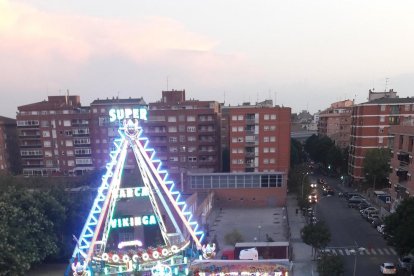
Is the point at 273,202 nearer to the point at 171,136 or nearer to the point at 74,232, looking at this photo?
the point at 171,136

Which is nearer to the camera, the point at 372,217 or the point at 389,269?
the point at 389,269

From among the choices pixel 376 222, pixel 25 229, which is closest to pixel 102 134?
pixel 25 229

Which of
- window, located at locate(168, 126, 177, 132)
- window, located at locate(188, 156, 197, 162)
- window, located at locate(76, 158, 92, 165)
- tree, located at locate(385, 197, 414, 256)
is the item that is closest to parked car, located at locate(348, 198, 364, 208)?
tree, located at locate(385, 197, 414, 256)

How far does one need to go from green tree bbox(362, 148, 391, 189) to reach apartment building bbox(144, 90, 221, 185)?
2474 cm

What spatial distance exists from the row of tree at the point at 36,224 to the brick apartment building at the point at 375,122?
45879mm

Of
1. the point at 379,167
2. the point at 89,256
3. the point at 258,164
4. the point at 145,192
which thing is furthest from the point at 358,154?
the point at 89,256

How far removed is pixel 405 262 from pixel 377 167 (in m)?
27.7

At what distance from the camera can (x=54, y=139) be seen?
218ft

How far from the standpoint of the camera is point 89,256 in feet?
80.6

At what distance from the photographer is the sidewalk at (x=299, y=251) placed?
2999 centimetres

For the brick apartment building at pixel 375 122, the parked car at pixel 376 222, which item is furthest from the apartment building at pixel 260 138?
the parked car at pixel 376 222

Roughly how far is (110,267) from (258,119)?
1458 inches

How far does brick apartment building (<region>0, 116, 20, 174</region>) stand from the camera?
225 feet

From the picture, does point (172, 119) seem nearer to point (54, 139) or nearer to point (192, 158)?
point (192, 158)
